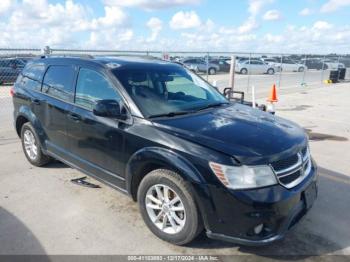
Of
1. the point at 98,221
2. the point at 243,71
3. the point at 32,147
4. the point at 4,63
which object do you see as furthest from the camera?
the point at 243,71

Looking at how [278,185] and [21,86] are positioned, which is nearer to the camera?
[278,185]

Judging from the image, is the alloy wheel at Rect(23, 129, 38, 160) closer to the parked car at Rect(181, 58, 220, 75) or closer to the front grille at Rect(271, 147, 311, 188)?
the front grille at Rect(271, 147, 311, 188)

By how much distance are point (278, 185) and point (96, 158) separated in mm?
2158

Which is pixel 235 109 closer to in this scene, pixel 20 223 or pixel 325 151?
pixel 20 223

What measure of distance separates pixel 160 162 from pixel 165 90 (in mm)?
1175

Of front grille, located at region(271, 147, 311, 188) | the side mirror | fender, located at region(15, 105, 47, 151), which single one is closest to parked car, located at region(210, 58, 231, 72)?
fender, located at region(15, 105, 47, 151)

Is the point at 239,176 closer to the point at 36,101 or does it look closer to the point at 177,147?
the point at 177,147

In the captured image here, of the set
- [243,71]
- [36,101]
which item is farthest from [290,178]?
[243,71]

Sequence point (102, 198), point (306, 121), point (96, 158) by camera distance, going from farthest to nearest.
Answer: point (306, 121) → point (102, 198) → point (96, 158)

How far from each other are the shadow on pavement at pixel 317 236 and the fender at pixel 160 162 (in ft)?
2.70

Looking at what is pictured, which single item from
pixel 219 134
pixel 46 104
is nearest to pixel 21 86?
pixel 46 104

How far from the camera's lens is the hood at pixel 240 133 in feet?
10.3

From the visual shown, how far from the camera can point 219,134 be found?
133 inches

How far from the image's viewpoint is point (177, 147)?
3.28m
